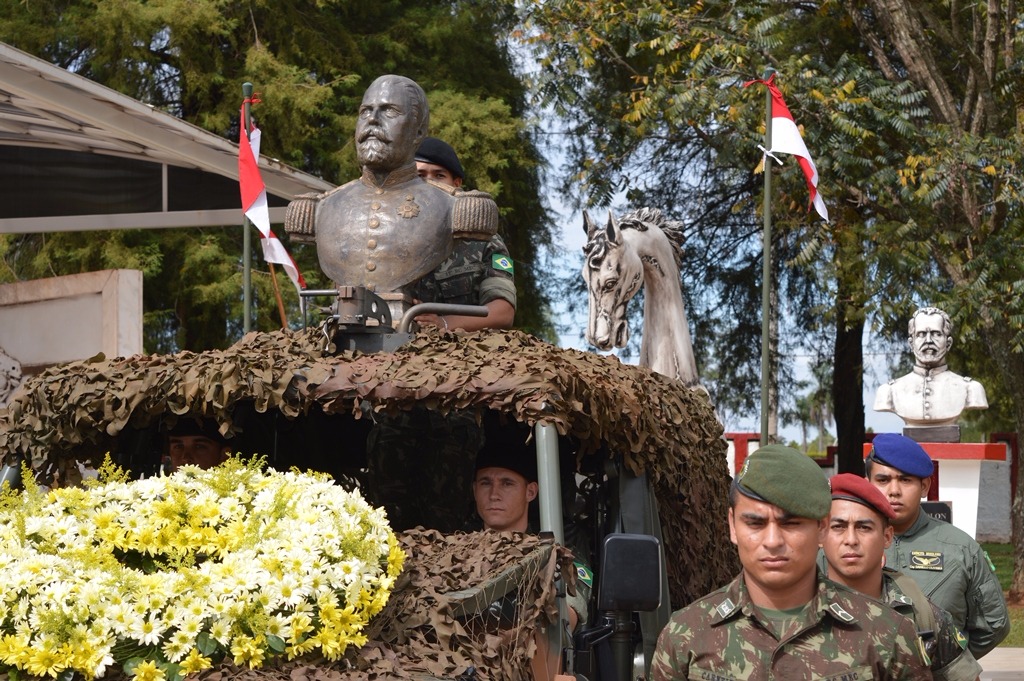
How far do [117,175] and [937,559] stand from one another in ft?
29.9

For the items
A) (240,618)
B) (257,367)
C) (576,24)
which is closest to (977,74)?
(576,24)

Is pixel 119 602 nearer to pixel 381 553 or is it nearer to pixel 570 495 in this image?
pixel 381 553

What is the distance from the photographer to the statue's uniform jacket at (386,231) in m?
6.02

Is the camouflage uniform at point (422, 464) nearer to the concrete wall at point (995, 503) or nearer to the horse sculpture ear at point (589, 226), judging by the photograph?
the horse sculpture ear at point (589, 226)

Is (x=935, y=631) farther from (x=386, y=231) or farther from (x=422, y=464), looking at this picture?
(x=386, y=231)

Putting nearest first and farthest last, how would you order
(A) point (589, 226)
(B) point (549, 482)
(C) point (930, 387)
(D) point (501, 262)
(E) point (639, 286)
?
(B) point (549, 482) → (D) point (501, 262) → (E) point (639, 286) → (A) point (589, 226) → (C) point (930, 387)

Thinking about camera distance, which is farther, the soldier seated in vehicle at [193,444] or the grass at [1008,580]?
the grass at [1008,580]


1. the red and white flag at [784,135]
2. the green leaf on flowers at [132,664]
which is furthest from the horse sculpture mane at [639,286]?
the green leaf on flowers at [132,664]

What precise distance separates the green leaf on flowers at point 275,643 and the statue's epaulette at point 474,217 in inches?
95.2

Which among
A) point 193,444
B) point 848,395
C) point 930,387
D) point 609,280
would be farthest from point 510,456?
point 848,395

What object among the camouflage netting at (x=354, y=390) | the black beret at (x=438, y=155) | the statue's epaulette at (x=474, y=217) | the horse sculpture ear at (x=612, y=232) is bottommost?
the camouflage netting at (x=354, y=390)

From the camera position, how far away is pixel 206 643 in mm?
3928

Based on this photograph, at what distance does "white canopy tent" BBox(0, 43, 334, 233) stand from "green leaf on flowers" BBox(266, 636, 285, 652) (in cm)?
792

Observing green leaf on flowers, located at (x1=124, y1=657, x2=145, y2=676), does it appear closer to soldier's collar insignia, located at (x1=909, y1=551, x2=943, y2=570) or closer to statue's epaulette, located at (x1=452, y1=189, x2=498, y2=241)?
statue's epaulette, located at (x1=452, y1=189, x2=498, y2=241)
